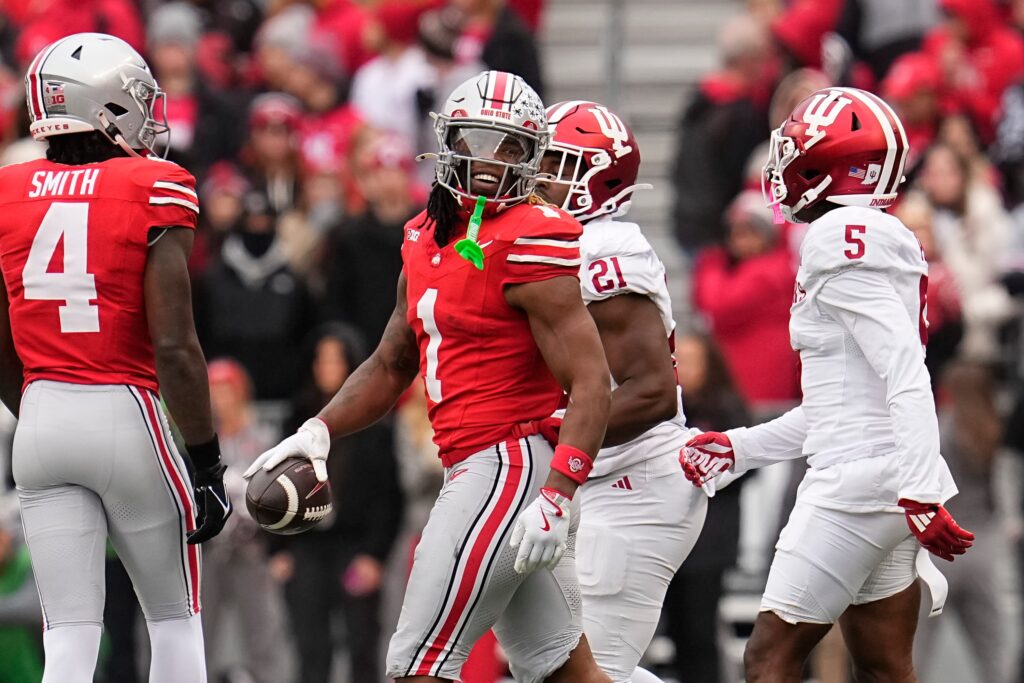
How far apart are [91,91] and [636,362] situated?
6.33 feet

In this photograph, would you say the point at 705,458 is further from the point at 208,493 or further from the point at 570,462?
Result: the point at 208,493

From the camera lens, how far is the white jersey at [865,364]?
550 centimetres

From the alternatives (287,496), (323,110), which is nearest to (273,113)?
(323,110)

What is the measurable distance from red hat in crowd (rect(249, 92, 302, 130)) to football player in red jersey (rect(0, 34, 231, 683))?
5.35 meters

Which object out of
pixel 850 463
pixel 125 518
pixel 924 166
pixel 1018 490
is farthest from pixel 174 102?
pixel 850 463

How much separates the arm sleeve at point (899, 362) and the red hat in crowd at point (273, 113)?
6.16 metres

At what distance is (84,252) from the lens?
226 inches

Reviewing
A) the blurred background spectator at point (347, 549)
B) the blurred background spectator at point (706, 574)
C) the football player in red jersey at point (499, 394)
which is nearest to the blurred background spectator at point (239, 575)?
the blurred background spectator at point (347, 549)

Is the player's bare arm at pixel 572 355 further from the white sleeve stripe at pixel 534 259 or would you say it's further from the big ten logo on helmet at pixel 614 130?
the big ten logo on helmet at pixel 614 130

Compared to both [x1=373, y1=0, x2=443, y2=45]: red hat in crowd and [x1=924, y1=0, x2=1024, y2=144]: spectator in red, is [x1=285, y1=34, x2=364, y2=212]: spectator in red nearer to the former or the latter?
[x1=373, y1=0, x2=443, y2=45]: red hat in crowd

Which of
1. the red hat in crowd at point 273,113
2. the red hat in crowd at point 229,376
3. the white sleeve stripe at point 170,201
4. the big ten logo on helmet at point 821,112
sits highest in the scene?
the big ten logo on helmet at point 821,112

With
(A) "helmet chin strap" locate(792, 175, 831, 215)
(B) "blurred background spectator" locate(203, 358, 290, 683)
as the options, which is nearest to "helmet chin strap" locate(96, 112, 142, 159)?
(A) "helmet chin strap" locate(792, 175, 831, 215)

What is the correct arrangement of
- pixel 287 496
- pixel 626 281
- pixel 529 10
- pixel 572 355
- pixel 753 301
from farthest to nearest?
1. pixel 529 10
2. pixel 753 301
3. pixel 626 281
4. pixel 287 496
5. pixel 572 355

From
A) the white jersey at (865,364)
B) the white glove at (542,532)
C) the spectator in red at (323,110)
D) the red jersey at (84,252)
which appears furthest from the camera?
the spectator in red at (323,110)
